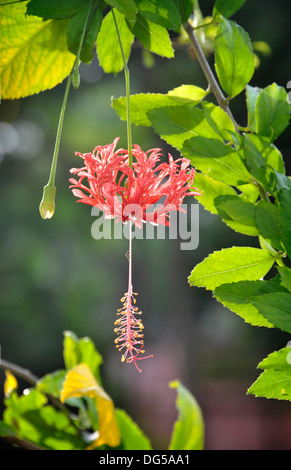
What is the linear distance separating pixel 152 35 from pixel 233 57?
0.34 ft

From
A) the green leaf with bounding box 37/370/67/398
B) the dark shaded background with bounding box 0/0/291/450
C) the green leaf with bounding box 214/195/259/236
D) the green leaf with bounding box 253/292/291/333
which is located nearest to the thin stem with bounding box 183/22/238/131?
the green leaf with bounding box 214/195/259/236

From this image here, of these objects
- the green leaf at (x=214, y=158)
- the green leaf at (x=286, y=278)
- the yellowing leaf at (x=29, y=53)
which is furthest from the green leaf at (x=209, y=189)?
the yellowing leaf at (x=29, y=53)

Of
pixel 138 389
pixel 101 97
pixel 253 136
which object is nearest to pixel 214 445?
pixel 138 389

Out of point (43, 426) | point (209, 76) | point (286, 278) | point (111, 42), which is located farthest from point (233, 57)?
point (43, 426)

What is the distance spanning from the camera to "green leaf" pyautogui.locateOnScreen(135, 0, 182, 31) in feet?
1.75

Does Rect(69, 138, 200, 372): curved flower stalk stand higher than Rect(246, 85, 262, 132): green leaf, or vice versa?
Rect(246, 85, 262, 132): green leaf

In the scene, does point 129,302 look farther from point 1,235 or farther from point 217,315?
point 1,235

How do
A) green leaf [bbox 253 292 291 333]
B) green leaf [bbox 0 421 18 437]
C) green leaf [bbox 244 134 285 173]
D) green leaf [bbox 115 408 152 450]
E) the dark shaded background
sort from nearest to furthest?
green leaf [bbox 253 292 291 333]
green leaf [bbox 244 134 285 173]
green leaf [bbox 0 421 18 437]
green leaf [bbox 115 408 152 450]
the dark shaded background

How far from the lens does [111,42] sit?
64 centimetres

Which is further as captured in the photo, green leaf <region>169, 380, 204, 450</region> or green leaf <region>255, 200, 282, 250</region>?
green leaf <region>169, 380, 204, 450</region>

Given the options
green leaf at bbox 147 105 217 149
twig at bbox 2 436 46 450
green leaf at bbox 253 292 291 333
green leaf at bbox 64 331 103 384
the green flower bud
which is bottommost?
twig at bbox 2 436 46 450

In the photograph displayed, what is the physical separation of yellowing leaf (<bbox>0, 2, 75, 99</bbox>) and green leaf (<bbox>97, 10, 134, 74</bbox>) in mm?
56

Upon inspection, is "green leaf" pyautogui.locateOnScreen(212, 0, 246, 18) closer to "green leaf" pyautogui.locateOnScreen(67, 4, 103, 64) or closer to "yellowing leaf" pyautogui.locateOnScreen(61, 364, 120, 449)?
"green leaf" pyautogui.locateOnScreen(67, 4, 103, 64)

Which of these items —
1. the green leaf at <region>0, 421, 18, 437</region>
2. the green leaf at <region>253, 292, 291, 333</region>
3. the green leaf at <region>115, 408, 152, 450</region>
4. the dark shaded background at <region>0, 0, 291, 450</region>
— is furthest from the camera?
the dark shaded background at <region>0, 0, 291, 450</region>
